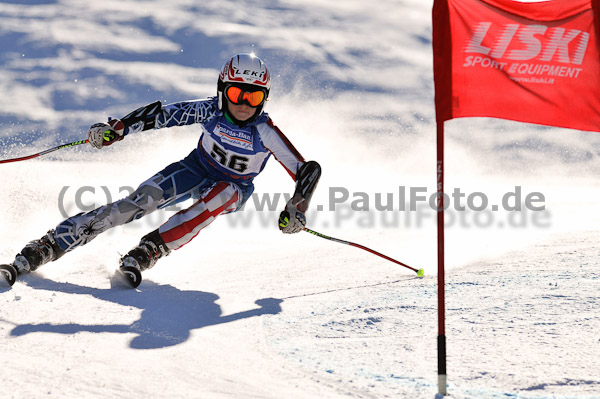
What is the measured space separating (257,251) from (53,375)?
4185 millimetres

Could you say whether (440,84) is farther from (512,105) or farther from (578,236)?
(578,236)

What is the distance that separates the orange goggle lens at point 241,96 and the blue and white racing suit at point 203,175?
0.19m

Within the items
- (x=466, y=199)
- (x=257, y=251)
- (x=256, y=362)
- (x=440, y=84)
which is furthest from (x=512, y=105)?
(x=466, y=199)

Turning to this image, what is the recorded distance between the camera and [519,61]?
146 inches

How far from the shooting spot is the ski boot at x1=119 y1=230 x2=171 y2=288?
504 centimetres

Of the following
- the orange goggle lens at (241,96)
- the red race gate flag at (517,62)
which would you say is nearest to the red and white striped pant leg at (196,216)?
the orange goggle lens at (241,96)

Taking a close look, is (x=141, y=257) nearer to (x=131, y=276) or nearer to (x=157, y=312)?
(x=131, y=276)

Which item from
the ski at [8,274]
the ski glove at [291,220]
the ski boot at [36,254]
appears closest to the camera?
the ski at [8,274]

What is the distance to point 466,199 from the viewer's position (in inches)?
448

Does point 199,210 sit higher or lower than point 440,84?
lower

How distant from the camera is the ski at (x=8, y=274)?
466cm

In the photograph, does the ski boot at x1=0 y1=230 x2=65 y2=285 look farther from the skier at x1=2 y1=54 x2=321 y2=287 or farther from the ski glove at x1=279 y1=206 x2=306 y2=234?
the ski glove at x1=279 y1=206 x2=306 y2=234

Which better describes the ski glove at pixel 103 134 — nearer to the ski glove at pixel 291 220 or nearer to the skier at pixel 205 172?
the skier at pixel 205 172

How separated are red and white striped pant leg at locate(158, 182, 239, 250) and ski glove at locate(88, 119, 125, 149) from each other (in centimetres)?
88
